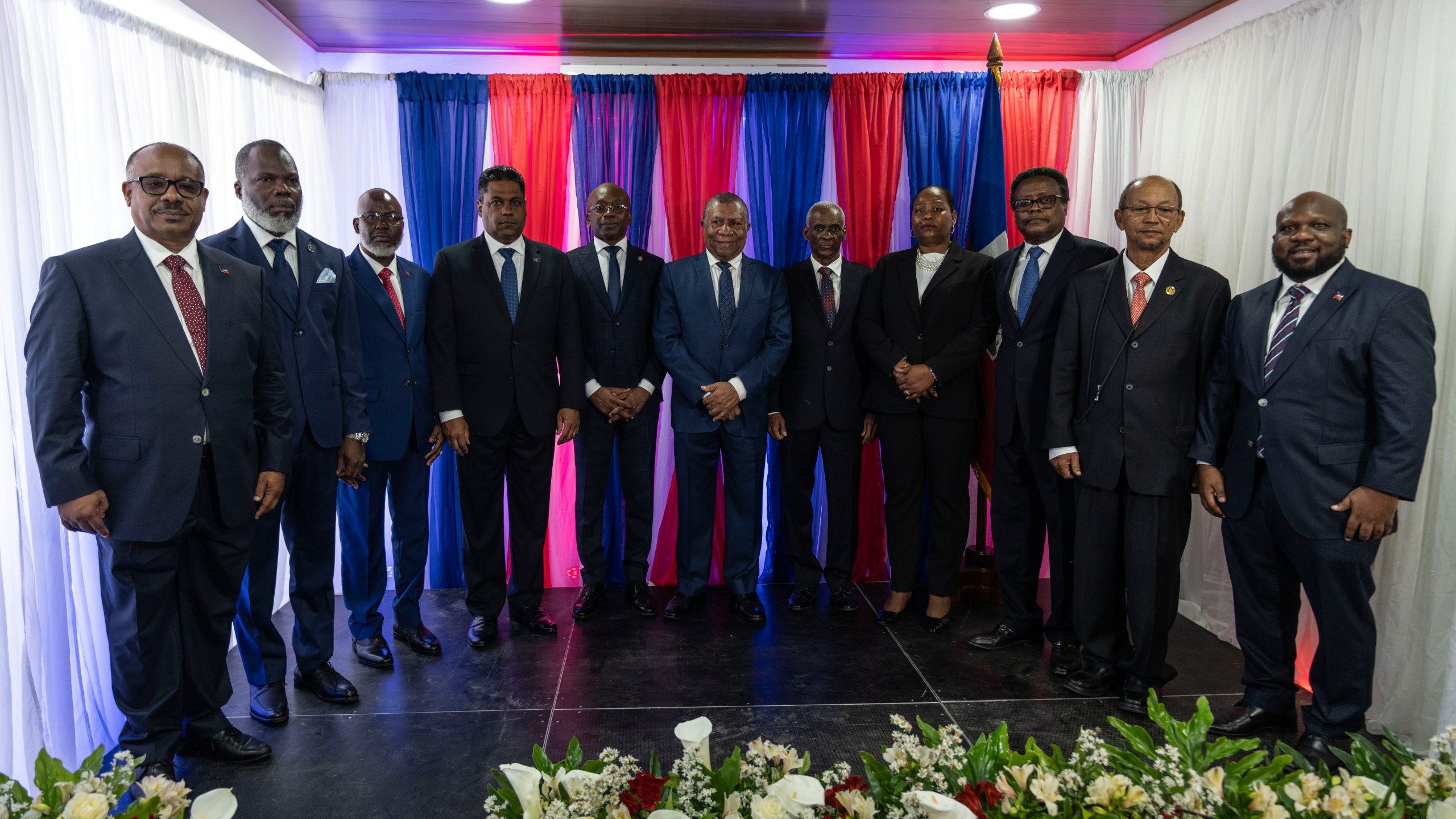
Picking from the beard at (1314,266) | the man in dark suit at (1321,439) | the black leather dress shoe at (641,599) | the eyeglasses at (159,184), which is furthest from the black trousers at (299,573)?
the beard at (1314,266)

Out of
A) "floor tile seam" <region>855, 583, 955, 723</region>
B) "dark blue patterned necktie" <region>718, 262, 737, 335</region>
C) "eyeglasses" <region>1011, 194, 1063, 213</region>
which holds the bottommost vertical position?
"floor tile seam" <region>855, 583, 955, 723</region>

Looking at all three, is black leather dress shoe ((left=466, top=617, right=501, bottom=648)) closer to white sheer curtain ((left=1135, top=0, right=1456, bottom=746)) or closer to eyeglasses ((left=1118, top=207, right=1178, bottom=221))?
eyeglasses ((left=1118, top=207, right=1178, bottom=221))

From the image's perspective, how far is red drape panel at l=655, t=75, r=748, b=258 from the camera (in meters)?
4.76

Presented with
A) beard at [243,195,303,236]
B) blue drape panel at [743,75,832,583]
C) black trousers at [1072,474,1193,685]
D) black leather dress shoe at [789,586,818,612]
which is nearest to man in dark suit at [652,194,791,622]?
black leather dress shoe at [789,586,818,612]

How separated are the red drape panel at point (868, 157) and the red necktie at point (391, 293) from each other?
237cm

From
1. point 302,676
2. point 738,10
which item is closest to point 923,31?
point 738,10

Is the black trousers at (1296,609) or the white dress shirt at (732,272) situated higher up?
the white dress shirt at (732,272)

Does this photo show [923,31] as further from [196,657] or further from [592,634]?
[196,657]

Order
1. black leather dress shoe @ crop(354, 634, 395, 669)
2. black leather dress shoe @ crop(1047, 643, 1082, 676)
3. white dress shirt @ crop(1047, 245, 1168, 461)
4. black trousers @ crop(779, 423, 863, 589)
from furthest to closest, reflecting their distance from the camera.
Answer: black trousers @ crop(779, 423, 863, 589), black leather dress shoe @ crop(354, 634, 395, 669), black leather dress shoe @ crop(1047, 643, 1082, 676), white dress shirt @ crop(1047, 245, 1168, 461)

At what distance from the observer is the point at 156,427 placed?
2527mm

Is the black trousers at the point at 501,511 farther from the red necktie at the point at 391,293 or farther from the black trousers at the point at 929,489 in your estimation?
the black trousers at the point at 929,489

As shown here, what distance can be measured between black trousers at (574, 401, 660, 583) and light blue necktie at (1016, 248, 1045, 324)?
177 cm

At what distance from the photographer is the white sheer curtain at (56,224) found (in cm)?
262

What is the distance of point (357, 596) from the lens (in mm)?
3707
